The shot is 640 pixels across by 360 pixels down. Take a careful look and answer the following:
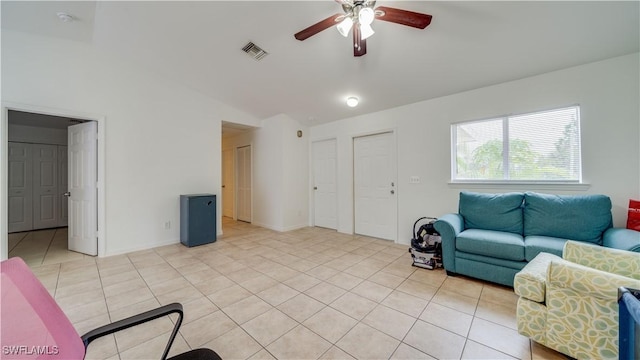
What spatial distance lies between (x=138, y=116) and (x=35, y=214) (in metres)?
4.04

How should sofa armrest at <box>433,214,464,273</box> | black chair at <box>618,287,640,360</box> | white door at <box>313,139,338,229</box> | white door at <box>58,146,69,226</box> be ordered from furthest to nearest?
1. white door at <box>58,146,69,226</box>
2. white door at <box>313,139,338,229</box>
3. sofa armrest at <box>433,214,464,273</box>
4. black chair at <box>618,287,640,360</box>

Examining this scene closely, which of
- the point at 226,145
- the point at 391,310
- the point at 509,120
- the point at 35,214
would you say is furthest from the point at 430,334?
the point at 35,214

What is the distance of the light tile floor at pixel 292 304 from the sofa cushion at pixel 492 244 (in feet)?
1.22

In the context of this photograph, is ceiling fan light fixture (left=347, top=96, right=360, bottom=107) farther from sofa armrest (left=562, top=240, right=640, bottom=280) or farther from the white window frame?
sofa armrest (left=562, top=240, right=640, bottom=280)

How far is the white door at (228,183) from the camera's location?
650 centimetres

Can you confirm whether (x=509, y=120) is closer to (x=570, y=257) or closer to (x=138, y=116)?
(x=570, y=257)

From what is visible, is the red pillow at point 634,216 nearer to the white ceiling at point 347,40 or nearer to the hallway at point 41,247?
the white ceiling at point 347,40

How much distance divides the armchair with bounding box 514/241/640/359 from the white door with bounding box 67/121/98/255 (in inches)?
200

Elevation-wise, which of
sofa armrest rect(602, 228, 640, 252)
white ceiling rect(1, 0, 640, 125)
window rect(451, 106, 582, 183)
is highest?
white ceiling rect(1, 0, 640, 125)

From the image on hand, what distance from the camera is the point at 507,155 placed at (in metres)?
3.13

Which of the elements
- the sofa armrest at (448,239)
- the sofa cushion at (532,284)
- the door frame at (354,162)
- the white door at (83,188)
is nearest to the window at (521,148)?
the door frame at (354,162)

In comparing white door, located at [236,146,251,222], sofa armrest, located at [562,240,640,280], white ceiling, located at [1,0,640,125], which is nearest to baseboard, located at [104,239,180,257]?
white door, located at [236,146,251,222]

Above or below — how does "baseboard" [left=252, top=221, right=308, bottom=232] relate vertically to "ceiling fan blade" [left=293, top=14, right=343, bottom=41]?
below

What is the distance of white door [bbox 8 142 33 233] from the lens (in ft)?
16.0
